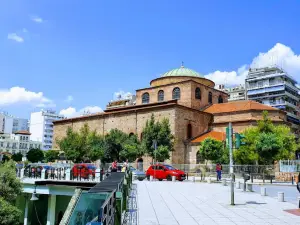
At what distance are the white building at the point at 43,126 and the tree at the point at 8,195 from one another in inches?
3610

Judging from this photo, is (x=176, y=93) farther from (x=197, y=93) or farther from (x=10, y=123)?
(x=10, y=123)

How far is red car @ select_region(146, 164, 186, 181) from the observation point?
1015 inches

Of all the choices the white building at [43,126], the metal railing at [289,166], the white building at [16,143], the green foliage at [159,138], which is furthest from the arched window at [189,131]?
the white building at [43,126]

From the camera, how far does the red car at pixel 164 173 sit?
84.6ft

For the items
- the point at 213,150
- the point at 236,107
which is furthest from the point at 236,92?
the point at 213,150

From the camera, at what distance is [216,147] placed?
33656 mm

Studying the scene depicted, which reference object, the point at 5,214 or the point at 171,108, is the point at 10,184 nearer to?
the point at 5,214

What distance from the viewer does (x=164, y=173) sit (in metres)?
26.2

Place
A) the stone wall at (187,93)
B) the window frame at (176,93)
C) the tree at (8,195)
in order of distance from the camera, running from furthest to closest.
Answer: the window frame at (176,93), the stone wall at (187,93), the tree at (8,195)

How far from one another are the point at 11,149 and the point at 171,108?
67787mm

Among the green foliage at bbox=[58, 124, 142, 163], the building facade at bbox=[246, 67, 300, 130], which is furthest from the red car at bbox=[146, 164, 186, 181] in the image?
the building facade at bbox=[246, 67, 300, 130]

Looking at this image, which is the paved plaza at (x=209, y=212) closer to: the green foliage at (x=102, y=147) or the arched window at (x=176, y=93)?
the green foliage at (x=102, y=147)

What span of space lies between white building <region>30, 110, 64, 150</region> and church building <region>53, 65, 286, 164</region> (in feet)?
199

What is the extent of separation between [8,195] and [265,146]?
20.1 meters
